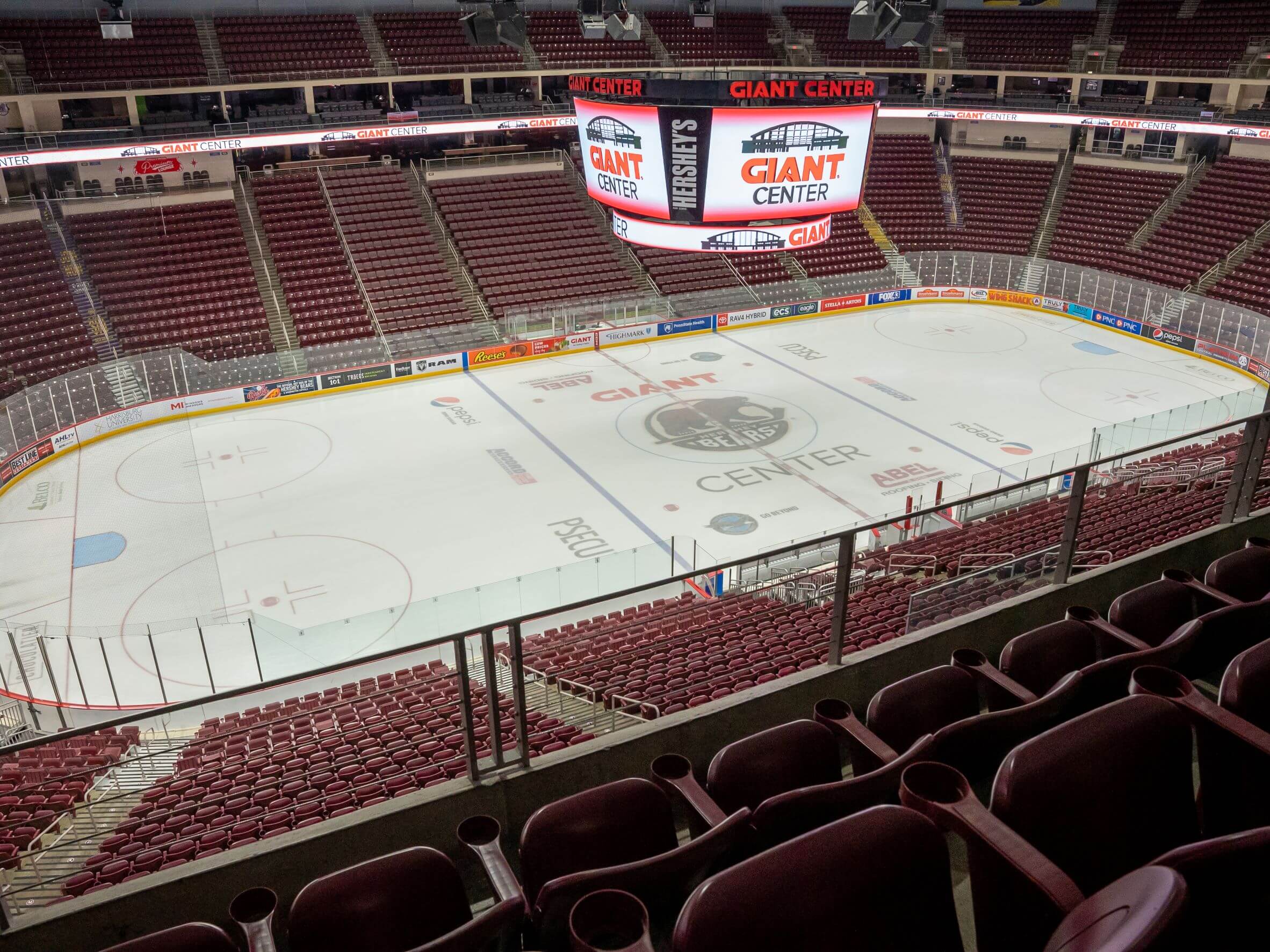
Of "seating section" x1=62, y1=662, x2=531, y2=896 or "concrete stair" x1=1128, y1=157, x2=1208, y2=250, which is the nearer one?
"seating section" x1=62, y1=662, x2=531, y2=896

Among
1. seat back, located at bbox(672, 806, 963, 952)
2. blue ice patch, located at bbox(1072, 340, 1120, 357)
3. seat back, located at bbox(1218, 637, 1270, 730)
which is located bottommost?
blue ice patch, located at bbox(1072, 340, 1120, 357)

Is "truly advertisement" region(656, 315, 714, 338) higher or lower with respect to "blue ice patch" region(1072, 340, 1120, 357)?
higher

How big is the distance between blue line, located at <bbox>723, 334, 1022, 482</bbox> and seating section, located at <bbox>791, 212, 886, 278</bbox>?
693 centimetres

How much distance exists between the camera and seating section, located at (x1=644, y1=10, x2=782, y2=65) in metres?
40.6

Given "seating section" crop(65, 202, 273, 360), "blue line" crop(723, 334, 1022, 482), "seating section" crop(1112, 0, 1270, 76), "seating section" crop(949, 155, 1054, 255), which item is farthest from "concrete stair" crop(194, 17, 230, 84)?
"seating section" crop(1112, 0, 1270, 76)

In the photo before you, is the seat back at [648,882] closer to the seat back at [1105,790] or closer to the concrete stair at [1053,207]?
the seat back at [1105,790]

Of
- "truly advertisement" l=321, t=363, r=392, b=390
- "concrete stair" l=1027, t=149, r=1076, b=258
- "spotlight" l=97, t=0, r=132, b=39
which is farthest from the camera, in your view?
"concrete stair" l=1027, t=149, r=1076, b=258

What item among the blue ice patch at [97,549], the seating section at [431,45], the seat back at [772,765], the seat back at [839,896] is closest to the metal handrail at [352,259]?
the seating section at [431,45]

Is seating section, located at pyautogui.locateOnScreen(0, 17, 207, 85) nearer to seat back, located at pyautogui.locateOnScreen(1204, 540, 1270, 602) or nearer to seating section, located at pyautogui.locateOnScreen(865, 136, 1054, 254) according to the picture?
seating section, located at pyautogui.locateOnScreen(865, 136, 1054, 254)

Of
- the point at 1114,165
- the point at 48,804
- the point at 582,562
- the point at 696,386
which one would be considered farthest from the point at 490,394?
the point at 1114,165

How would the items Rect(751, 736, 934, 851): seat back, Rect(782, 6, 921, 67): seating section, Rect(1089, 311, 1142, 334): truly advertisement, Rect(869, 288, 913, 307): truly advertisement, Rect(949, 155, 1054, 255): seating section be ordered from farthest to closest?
Rect(782, 6, 921, 67): seating section, Rect(949, 155, 1054, 255): seating section, Rect(869, 288, 913, 307): truly advertisement, Rect(1089, 311, 1142, 334): truly advertisement, Rect(751, 736, 934, 851): seat back

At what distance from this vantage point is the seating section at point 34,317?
2422cm

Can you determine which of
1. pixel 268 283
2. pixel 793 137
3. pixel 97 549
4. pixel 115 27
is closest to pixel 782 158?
pixel 793 137

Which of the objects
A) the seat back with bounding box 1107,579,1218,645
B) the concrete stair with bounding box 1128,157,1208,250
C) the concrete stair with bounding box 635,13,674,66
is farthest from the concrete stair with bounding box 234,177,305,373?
the concrete stair with bounding box 1128,157,1208,250
